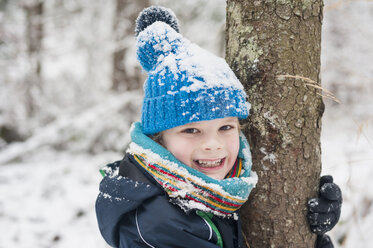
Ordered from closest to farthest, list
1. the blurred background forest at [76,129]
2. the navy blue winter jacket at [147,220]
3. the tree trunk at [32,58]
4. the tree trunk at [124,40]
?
1. the navy blue winter jacket at [147,220]
2. the blurred background forest at [76,129]
3. the tree trunk at [124,40]
4. the tree trunk at [32,58]

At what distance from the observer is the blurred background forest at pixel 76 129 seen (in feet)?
13.5

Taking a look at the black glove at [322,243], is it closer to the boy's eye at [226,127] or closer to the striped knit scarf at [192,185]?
the striped knit scarf at [192,185]

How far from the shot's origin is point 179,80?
4.47 feet

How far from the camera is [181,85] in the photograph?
1360 millimetres

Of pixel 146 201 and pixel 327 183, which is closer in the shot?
pixel 146 201

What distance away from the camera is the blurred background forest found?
4.12 m

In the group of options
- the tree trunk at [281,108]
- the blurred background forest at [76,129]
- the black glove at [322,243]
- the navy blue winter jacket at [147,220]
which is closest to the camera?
the navy blue winter jacket at [147,220]

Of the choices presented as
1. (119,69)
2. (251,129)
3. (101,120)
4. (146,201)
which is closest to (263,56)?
(251,129)

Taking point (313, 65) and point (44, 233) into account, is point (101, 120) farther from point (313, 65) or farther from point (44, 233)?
point (313, 65)

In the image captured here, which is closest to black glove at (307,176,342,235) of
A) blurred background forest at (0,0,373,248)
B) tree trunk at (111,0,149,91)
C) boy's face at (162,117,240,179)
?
boy's face at (162,117,240,179)

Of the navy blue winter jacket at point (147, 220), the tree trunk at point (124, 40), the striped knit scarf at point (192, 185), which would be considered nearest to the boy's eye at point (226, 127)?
the striped knit scarf at point (192, 185)

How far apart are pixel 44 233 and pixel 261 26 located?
169 inches

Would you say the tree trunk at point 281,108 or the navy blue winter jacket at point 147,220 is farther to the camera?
the tree trunk at point 281,108

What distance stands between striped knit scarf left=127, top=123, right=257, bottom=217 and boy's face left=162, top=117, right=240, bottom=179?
83mm
